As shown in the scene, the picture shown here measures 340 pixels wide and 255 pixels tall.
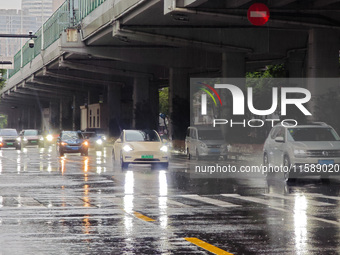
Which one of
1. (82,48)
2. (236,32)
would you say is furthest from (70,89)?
(236,32)

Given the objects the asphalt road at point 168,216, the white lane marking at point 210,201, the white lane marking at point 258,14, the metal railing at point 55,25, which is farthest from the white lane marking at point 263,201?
the metal railing at point 55,25

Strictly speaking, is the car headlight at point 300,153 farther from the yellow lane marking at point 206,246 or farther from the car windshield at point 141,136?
the yellow lane marking at point 206,246

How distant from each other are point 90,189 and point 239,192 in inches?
155

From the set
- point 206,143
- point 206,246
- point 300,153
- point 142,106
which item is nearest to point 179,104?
point 142,106

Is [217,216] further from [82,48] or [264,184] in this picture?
[82,48]

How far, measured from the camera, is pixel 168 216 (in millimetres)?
13906

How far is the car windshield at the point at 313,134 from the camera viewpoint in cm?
2444

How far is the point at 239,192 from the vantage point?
19641 mm

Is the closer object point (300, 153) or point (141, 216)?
point (141, 216)

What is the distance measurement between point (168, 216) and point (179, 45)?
39544 millimetres

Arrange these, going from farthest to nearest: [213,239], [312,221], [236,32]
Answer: [236,32] < [312,221] < [213,239]

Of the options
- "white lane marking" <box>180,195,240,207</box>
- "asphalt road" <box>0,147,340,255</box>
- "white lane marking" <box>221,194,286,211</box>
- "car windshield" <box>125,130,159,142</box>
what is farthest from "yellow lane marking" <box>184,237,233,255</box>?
"car windshield" <box>125,130,159,142</box>

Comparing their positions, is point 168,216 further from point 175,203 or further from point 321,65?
point 321,65

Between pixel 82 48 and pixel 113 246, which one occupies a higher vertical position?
pixel 82 48
